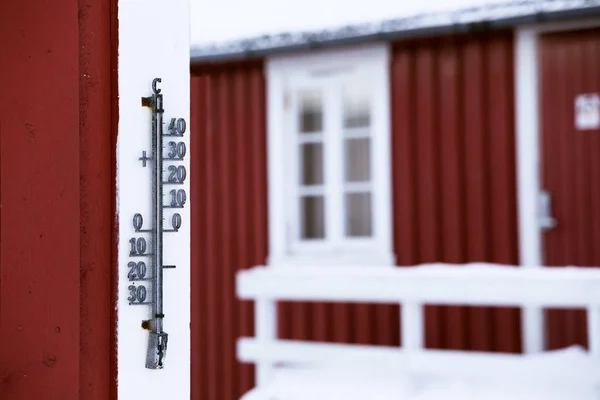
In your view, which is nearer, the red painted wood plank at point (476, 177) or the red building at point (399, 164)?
the red building at point (399, 164)

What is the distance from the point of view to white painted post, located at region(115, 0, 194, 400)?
1.70 m

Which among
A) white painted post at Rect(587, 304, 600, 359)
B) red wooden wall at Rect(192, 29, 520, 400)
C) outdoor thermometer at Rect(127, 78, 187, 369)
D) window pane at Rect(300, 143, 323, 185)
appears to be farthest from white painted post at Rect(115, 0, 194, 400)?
window pane at Rect(300, 143, 323, 185)

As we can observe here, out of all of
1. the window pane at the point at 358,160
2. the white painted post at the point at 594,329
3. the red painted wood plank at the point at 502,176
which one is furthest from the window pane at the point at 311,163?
the white painted post at the point at 594,329

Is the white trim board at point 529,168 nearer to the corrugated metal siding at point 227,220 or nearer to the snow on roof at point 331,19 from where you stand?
the snow on roof at point 331,19

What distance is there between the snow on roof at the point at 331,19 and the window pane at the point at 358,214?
1.31 m

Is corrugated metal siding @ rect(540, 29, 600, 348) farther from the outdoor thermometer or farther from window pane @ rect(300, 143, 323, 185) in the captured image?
the outdoor thermometer

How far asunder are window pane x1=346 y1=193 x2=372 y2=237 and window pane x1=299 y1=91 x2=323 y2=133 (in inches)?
27.0

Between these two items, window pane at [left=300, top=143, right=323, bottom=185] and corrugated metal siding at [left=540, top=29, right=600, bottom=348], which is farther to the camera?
window pane at [left=300, top=143, right=323, bottom=185]

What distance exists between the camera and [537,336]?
5.21 meters

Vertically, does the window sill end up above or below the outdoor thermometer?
below

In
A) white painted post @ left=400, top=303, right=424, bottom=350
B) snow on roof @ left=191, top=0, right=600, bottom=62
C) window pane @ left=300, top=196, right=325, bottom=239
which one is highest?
snow on roof @ left=191, top=0, right=600, bottom=62

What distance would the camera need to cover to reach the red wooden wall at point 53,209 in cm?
161

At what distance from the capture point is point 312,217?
6094mm

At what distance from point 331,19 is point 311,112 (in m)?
0.86
